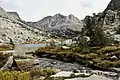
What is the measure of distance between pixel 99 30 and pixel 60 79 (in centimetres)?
4930

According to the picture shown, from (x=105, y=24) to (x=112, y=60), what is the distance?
14646 cm

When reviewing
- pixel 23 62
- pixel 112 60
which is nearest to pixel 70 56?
pixel 112 60

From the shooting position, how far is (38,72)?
92.9 ft

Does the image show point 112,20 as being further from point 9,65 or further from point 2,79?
point 2,79

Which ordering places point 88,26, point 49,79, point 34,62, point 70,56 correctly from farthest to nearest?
1. point 88,26
2. point 70,56
3. point 34,62
4. point 49,79

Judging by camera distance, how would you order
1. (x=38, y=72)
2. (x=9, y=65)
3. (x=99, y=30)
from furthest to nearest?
(x=99, y=30) → (x=9, y=65) → (x=38, y=72)

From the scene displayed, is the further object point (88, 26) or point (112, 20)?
point (112, 20)

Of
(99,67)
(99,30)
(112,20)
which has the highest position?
(112,20)

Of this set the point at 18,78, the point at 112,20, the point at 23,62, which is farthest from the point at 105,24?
the point at 18,78

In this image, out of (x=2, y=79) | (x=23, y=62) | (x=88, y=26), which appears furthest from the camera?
(x=88, y=26)

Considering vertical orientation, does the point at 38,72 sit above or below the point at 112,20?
below

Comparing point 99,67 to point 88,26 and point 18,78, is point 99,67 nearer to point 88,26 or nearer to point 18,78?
point 18,78

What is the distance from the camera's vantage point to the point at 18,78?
13.9 m

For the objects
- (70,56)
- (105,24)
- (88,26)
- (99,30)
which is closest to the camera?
(70,56)
